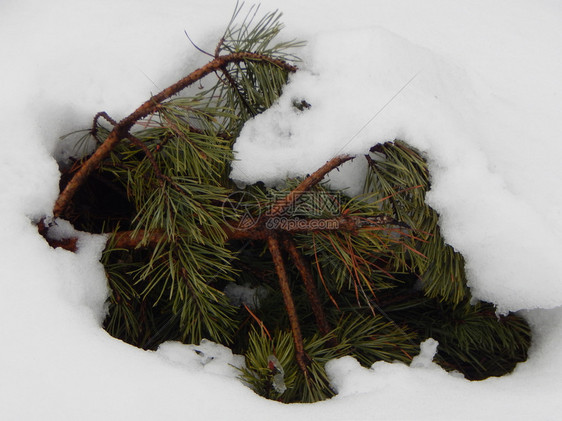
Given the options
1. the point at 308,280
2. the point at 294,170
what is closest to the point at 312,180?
the point at 294,170

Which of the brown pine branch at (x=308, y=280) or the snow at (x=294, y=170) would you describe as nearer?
the snow at (x=294, y=170)

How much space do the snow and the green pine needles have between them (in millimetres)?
30

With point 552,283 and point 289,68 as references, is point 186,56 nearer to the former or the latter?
point 289,68

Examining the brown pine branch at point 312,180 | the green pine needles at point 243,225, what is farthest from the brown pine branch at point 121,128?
the brown pine branch at point 312,180

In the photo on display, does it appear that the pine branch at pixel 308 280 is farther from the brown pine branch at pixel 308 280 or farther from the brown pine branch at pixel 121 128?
the brown pine branch at pixel 121 128

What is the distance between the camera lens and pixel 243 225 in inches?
25.3

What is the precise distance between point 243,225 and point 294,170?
0.11 m

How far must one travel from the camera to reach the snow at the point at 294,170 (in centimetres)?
52

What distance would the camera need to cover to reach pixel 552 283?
0.63 meters

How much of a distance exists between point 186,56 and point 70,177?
0.25 m

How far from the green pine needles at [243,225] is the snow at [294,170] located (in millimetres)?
30

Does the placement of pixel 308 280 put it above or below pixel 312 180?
below

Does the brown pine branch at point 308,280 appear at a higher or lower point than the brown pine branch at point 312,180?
lower

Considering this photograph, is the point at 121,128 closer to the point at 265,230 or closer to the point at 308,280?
the point at 265,230
